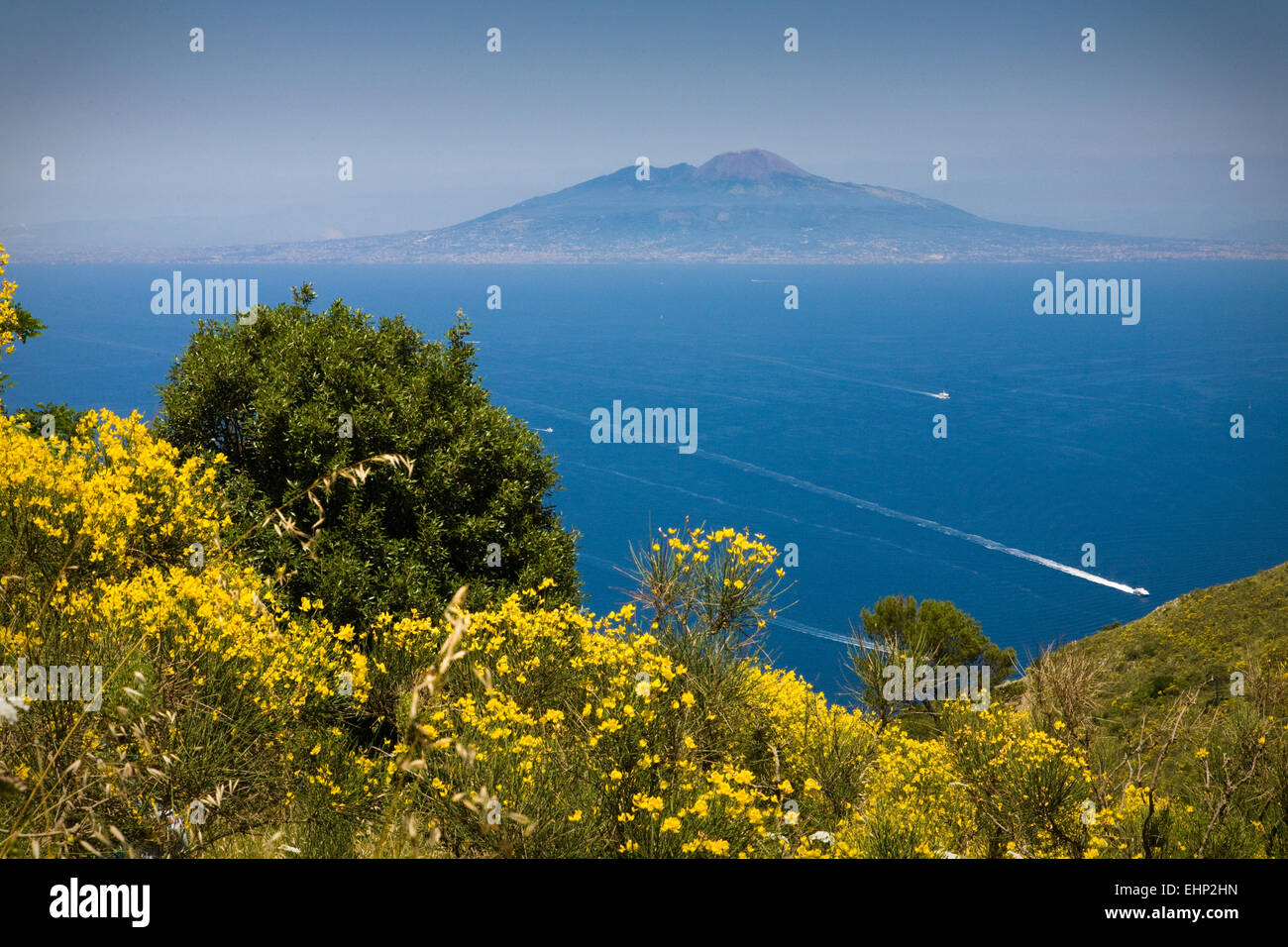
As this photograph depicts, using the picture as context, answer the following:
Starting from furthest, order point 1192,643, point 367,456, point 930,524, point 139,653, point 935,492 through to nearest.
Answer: point 935,492
point 930,524
point 1192,643
point 367,456
point 139,653

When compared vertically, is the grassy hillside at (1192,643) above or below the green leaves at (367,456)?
below

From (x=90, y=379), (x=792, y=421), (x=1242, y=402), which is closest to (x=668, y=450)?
(x=792, y=421)

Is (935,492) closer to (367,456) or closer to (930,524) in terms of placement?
(930,524)

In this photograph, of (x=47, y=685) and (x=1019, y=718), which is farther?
(x=1019, y=718)

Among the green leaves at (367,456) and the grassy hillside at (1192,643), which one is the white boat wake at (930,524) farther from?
the green leaves at (367,456)

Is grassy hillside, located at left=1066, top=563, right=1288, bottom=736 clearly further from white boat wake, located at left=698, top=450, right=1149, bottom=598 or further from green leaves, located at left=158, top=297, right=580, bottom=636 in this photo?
white boat wake, located at left=698, top=450, right=1149, bottom=598

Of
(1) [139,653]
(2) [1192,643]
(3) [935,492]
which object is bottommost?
(3) [935,492]

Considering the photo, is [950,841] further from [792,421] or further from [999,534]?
[792,421]

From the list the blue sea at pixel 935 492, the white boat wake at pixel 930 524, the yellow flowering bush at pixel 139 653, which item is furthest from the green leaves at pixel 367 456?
the white boat wake at pixel 930 524

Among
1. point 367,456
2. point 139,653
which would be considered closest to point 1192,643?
point 367,456
